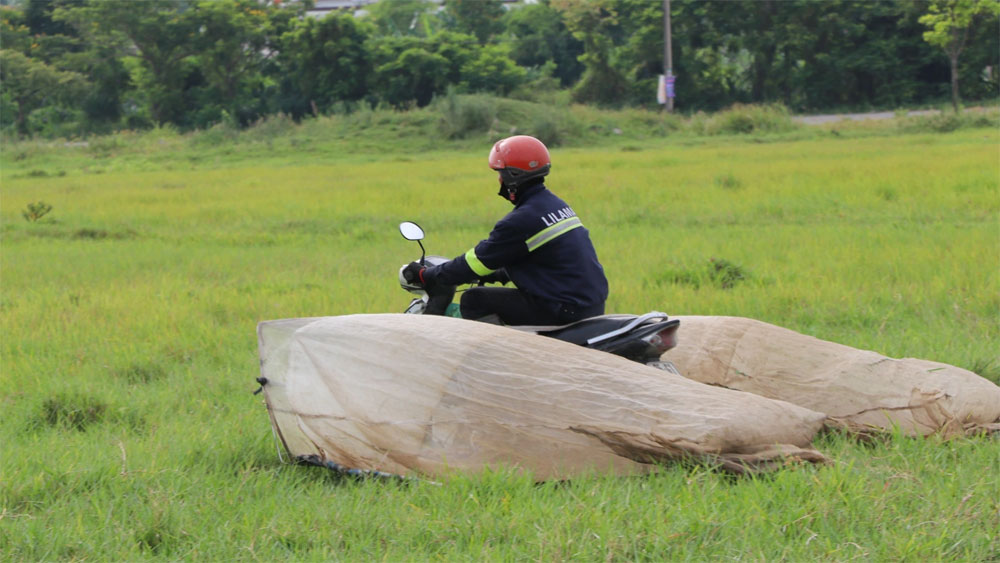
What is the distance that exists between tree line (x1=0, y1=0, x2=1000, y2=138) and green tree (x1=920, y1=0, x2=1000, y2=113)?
2.03m

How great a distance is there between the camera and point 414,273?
4102mm

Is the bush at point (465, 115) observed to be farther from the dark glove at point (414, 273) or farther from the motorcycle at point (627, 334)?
the motorcycle at point (627, 334)

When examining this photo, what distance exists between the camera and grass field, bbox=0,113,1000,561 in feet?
9.48

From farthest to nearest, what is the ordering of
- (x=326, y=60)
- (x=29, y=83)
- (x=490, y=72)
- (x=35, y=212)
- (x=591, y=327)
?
(x=326, y=60), (x=490, y=72), (x=29, y=83), (x=35, y=212), (x=591, y=327)

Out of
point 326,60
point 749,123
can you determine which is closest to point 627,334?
point 749,123

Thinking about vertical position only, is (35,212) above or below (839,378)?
below

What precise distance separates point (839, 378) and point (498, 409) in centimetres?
144

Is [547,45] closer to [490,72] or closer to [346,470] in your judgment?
[490,72]

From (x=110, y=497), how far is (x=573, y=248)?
6.19 ft

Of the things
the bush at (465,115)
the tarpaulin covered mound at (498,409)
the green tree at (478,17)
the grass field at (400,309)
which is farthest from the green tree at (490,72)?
the tarpaulin covered mound at (498,409)

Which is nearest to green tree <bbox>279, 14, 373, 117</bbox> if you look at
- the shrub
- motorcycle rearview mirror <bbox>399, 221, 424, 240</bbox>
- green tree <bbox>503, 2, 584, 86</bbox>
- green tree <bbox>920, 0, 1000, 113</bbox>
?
green tree <bbox>503, 2, 584, 86</bbox>

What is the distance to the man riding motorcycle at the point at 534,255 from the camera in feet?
12.8

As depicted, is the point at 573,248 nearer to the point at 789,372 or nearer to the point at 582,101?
the point at 789,372

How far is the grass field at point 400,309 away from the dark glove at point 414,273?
0.84 metres
